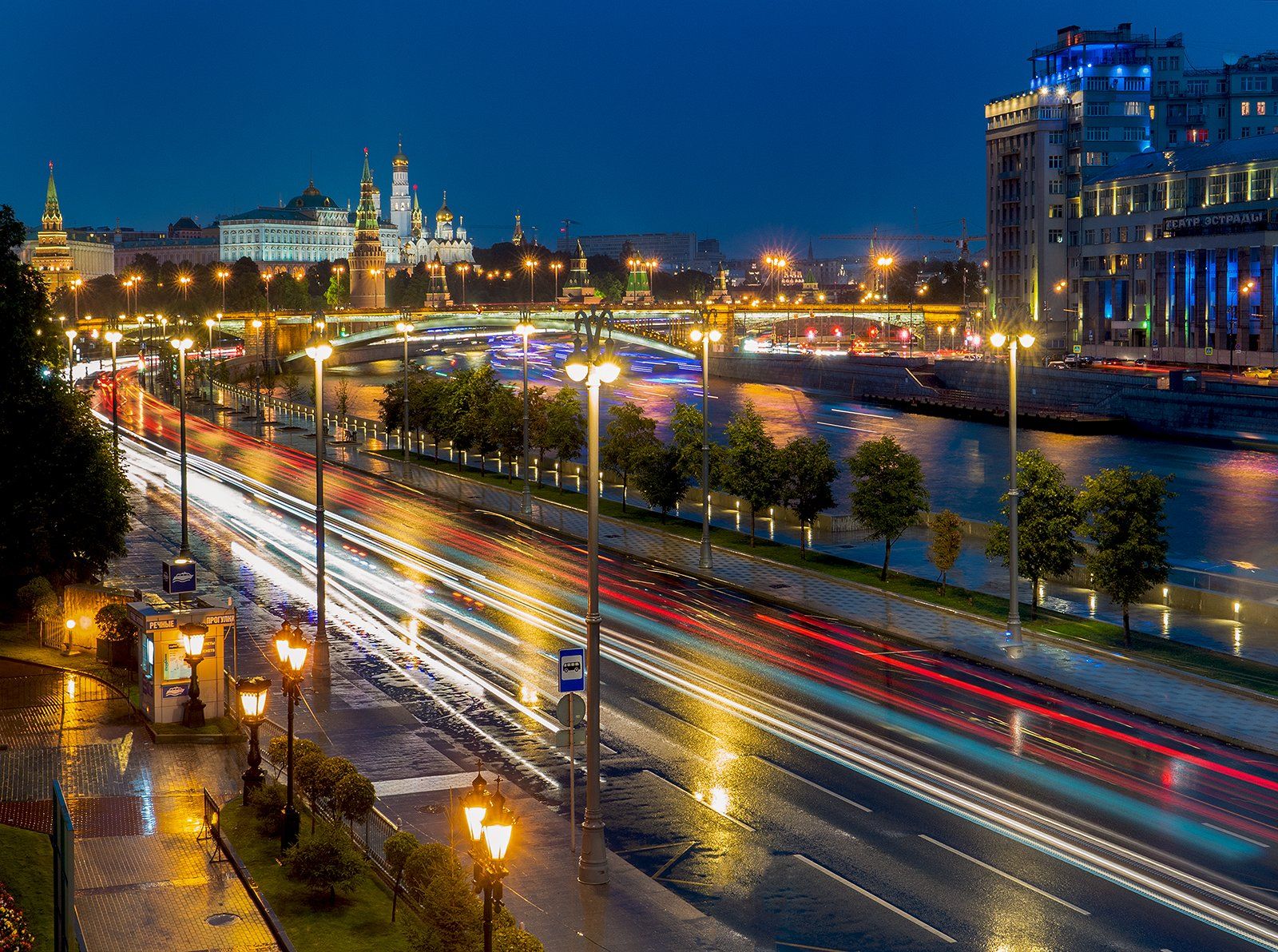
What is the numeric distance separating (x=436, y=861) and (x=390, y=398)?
191ft

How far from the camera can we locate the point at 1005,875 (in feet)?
57.6

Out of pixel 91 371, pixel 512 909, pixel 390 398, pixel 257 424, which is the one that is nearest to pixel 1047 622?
pixel 512 909

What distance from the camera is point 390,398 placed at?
71.8 m

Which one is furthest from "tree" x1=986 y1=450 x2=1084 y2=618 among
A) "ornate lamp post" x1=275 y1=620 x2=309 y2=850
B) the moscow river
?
"ornate lamp post" x1=275 y1=620 x2=309 y2=850

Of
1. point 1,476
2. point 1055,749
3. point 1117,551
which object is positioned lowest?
point 1055,749

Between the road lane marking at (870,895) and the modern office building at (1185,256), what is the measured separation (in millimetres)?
97257

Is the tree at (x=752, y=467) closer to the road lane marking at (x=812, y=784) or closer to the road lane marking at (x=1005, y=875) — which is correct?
the road lane marking at (x=812, y=784)

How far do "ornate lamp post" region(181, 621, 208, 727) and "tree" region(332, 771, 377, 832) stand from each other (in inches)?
259

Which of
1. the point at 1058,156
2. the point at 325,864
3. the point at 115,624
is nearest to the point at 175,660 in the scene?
the point at 115,624

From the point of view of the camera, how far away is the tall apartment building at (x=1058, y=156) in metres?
141

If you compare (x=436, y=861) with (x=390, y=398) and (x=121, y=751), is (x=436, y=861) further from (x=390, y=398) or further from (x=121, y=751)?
(x=390, y=398)

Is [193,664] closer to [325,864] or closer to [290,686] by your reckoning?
[290,686]

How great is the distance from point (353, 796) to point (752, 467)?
27811 millimetres

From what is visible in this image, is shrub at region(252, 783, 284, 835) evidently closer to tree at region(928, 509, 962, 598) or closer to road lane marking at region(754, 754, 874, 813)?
road lane marking at region(754, 754, 874, 813)
